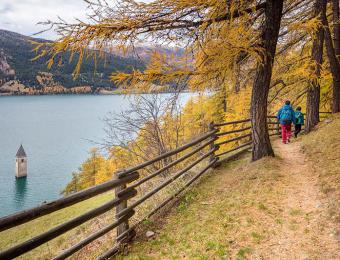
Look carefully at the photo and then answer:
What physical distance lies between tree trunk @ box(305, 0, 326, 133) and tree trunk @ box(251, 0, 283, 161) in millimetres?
4622

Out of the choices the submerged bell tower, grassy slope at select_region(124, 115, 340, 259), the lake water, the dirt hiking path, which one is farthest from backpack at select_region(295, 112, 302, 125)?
the submerged bell tower

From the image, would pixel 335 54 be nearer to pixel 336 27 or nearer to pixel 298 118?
pixel 336 27

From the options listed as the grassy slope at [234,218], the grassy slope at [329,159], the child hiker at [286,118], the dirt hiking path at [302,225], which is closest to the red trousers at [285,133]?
the child hiker at [286,118]

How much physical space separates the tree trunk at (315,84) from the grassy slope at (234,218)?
5162mm

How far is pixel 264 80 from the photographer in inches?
346

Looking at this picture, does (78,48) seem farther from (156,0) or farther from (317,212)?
(317,212)

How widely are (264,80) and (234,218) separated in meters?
4.34

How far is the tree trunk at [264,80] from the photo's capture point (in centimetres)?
812

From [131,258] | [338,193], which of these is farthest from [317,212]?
[131,258]

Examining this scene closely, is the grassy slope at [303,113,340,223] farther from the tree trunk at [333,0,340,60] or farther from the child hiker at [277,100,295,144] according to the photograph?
the tree trunk at [333,0,340,60]

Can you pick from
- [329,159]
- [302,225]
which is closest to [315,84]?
[329,159]

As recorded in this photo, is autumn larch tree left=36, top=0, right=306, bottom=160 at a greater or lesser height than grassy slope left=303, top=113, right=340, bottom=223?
greater

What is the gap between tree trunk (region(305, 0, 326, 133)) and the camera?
12.2 metres

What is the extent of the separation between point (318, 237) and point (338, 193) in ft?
5.56
